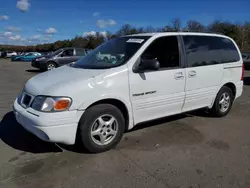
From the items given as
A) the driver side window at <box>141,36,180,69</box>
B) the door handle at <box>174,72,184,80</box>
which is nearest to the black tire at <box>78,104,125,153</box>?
the driver side window at <box>141,36,180,69</box>

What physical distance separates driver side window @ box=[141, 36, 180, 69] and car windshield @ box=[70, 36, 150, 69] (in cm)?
19

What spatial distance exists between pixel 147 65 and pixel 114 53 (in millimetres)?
777

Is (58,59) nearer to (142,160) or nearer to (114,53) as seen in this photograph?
(114,53)

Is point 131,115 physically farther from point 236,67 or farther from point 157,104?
point 236,67

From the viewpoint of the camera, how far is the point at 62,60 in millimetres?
15414

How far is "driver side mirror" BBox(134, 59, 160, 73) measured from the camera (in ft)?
11.5

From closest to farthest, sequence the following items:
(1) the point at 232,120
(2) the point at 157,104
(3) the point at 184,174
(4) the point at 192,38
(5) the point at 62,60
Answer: (3) the point at 184,174 → (2) the point at 157,104 → (4) the point at 192,38 → (1) the point at 232,120 → (5) the point at 62,60

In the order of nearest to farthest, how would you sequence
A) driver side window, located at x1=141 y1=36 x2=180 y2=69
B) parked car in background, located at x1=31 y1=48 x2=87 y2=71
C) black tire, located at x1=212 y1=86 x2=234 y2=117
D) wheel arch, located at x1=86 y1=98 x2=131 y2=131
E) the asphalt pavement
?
the asphalt pavement, wheel arch, located at x1=86 y1=98 x2=131 y2=131, driver side window, located at x1=141 y1=36 x2=180 y2=69, black tire, located at x1=212 y1=86 x2=234 y2=117, parked car in background, located at x1=31 y1=48 x2=87 y2=71

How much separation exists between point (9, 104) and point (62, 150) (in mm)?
3537

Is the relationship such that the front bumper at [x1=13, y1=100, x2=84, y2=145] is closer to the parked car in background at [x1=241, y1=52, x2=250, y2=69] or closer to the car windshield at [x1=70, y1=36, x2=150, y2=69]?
the car windshield at [x1=70, y1=36, x2=150, y2=69]

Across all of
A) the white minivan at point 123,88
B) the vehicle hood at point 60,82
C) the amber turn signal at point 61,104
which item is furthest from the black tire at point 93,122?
the vehicle hood at point 60,82

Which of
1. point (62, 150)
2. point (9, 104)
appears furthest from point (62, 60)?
point (62, 150)

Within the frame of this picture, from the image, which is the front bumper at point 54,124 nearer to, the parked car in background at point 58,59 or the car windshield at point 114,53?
the car windshield at point 114,53

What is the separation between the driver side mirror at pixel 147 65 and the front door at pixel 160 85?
77 millimetres
